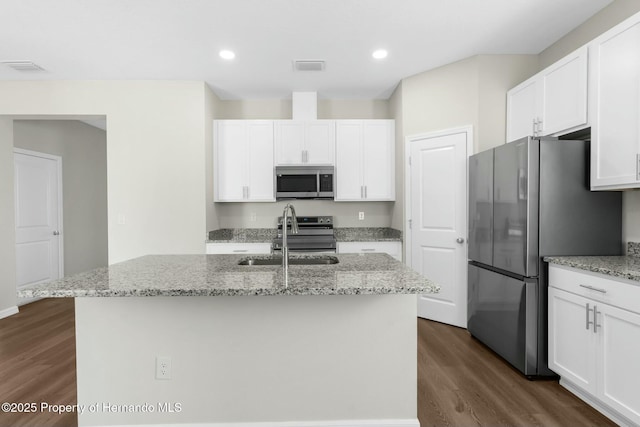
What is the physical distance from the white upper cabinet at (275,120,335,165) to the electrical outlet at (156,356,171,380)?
2807 millimetres

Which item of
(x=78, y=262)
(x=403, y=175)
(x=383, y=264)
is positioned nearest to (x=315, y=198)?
(x=403, y=175)

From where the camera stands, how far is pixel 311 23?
2725mm

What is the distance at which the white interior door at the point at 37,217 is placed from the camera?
4402mm

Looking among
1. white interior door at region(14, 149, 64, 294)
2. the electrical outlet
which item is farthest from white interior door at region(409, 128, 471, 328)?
white interior door at region(14, 149, 64, 294)

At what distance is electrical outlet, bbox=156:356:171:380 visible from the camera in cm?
172

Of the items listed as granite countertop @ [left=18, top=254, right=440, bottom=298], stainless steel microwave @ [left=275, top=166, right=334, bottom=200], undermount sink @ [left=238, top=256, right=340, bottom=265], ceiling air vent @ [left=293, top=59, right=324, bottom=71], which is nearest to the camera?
granite countertop @ [left=18, top=254, right=440, bottom=298]

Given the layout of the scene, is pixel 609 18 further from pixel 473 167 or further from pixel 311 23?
pixel 311 23

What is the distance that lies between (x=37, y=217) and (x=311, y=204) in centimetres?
378

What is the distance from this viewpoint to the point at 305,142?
13.7 ft

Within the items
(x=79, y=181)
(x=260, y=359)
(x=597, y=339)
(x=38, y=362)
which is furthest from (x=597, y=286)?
(x=79, y=181)

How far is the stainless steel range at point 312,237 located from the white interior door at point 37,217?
337 cm

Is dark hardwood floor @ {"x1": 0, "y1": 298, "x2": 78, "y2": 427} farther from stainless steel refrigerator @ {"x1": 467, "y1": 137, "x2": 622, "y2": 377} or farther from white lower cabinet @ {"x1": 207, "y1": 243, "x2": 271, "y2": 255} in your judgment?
stainless steel refrigerator @ {"x1": 467, "y1": 137, "x2": 622, "y2": 377}

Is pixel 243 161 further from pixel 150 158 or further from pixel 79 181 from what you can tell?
pixel 79 181

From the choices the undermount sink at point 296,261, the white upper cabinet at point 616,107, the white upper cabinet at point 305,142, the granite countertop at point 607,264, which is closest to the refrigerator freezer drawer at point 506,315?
the granite countertop at point 607,264
